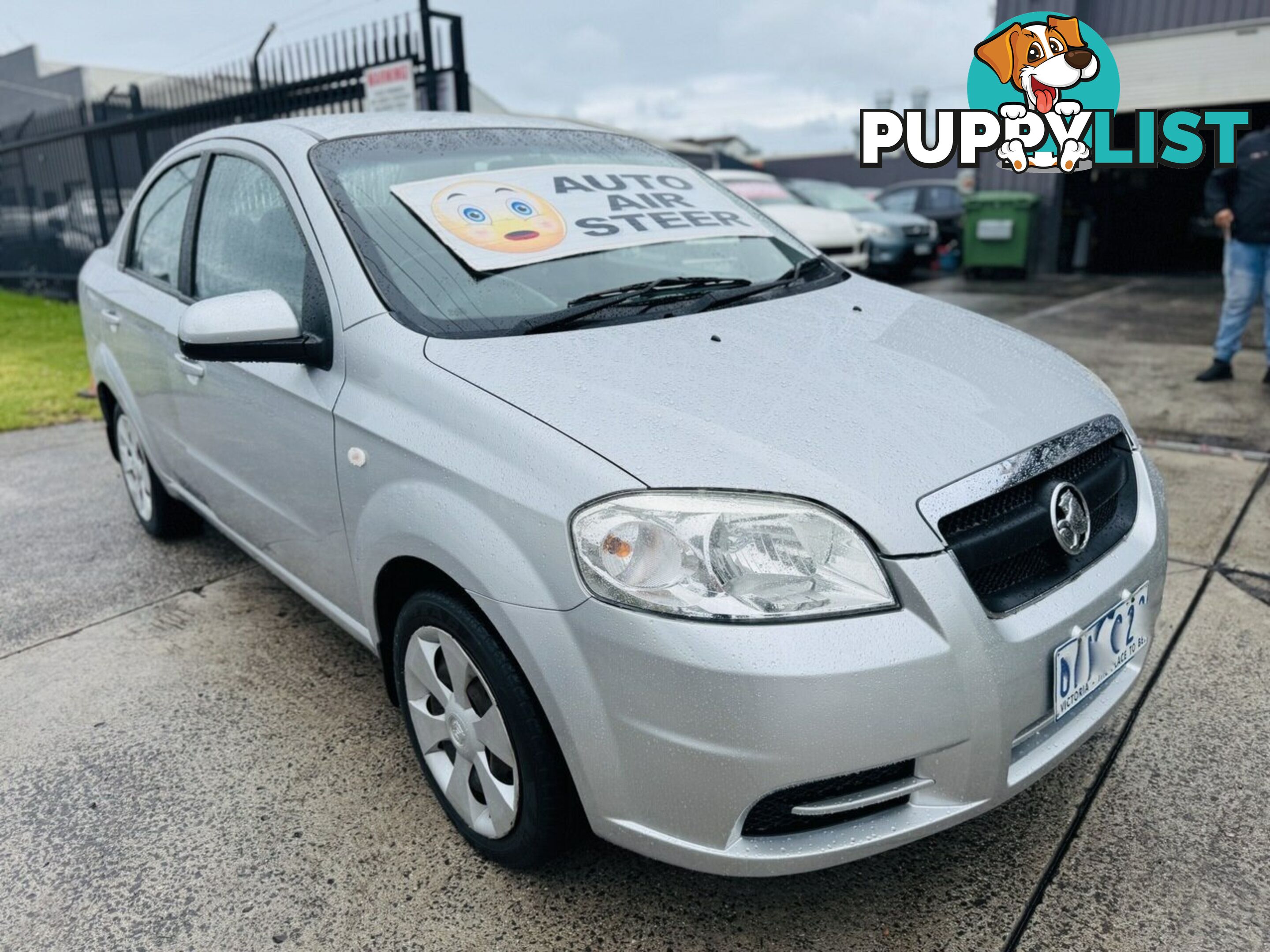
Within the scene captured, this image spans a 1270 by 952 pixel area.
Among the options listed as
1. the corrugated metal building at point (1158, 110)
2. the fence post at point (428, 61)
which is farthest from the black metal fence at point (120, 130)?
the corrugated metal building at point (1158, 110)

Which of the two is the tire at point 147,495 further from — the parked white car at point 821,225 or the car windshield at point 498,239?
the parked white car at point 821,225

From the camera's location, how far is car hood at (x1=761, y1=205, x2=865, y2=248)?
34.9 feet

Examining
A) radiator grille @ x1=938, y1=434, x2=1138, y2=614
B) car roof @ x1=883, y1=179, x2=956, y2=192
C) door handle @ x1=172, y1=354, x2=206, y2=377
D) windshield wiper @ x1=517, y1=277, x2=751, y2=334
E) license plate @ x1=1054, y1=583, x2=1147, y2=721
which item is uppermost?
windshield wiper @ x1=517, y1=277, x2=751, y2=334

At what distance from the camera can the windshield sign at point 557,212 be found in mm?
2424

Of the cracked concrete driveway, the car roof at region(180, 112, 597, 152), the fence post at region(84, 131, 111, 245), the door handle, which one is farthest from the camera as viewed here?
the fence post at region(84, 131, 111, 245)

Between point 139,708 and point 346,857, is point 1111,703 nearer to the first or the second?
point 346,857

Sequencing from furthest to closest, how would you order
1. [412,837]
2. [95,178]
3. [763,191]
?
[763,191]
[95,178]
[412,837]

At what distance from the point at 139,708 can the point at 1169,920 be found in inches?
101

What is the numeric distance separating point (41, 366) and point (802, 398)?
8.09m

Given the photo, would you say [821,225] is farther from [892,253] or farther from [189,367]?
[189,367]

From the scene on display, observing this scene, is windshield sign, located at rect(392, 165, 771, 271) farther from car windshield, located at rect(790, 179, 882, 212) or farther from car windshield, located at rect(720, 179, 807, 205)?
car windshield, located at rect(790, 179, 882, 212)

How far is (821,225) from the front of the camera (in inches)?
425

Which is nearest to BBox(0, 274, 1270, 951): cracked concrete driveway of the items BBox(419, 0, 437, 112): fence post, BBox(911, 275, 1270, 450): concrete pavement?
BBox(911, 275, 1270, 450): concrete pavement

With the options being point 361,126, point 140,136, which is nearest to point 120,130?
point 140,136
